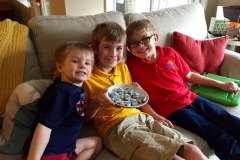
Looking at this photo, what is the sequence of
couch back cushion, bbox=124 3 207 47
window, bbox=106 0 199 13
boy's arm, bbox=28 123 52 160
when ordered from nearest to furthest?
boy's arm, bbox=28 123 52 160
couch back cushion, bbox=124 3 207 47
window, bbox=106 0 199 13

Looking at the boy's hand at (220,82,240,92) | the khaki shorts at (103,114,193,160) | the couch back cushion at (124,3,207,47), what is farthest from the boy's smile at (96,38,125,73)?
the boy's hand at (220,82,240,92)

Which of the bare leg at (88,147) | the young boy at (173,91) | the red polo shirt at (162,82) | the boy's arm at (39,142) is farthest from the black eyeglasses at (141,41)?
the boy's arm at (39,142)

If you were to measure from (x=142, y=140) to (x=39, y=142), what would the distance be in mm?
492

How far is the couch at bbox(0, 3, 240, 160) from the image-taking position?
3.74 feet

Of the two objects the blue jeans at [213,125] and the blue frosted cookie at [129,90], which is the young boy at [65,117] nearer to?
the blue frosted cookie at [129,90]

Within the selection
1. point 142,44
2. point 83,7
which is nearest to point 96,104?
point 142,44

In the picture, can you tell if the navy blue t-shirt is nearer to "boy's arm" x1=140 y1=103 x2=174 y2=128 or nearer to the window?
"boy's arm" x1=140 y1=103 x2=174 y2=128

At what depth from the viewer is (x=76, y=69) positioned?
111 cm

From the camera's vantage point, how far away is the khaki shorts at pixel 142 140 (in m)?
1.08

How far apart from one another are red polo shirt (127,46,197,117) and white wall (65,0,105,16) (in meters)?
1.06

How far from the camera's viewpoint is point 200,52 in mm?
1897

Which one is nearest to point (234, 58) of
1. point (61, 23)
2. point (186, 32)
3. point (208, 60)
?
point (208, 60)

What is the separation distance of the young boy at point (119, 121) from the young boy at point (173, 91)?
0.13 m

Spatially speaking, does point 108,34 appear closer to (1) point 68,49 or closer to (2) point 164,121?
(1) point 68,49
